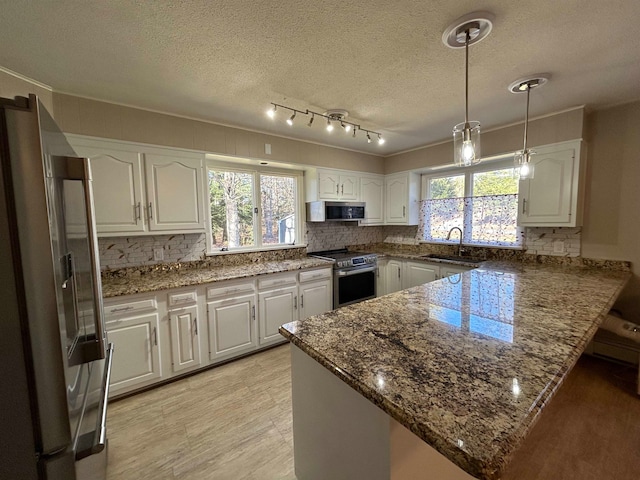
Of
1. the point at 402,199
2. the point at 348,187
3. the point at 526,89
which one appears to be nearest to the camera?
the point at 526,89

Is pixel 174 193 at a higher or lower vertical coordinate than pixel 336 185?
lower

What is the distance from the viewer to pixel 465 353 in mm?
1032

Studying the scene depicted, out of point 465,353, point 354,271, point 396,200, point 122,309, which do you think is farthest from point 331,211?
point 465,353

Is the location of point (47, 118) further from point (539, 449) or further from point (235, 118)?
point (539, 449)

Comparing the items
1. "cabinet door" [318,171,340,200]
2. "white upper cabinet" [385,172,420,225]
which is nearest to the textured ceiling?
"cabinet door" [318,171,340,200]

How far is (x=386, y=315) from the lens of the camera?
4.78 ft

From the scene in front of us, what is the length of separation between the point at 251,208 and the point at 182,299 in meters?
1.42

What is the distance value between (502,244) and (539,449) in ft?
7.47

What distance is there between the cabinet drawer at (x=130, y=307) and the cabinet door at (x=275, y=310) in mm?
979

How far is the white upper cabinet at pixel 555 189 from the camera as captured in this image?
2512mm

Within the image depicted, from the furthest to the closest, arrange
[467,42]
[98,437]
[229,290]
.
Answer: [229,290] < [467,42] < [98,437]

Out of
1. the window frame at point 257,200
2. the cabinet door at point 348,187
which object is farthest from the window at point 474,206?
the window frame at point 257,200

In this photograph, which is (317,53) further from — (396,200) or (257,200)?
(396,200)

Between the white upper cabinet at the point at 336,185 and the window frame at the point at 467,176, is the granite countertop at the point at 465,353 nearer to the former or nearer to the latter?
the window frame at the point at 467,176
